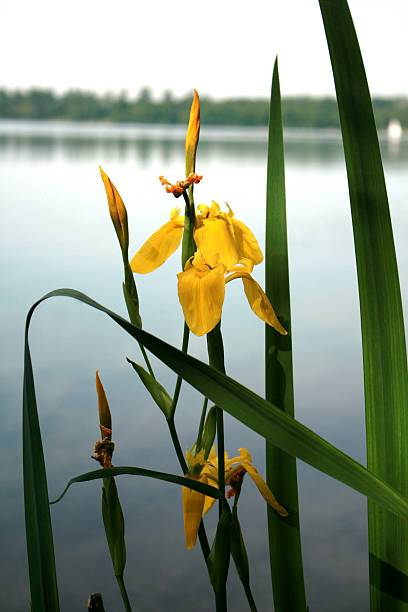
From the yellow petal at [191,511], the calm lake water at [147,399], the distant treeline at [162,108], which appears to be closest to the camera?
the yellow petal at [191,511]

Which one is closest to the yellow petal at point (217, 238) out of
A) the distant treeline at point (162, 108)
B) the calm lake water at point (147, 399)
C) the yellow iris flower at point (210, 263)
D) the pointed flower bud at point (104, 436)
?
the yellow iris flower at point (210, 263)

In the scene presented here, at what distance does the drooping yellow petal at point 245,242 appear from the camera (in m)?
0.46

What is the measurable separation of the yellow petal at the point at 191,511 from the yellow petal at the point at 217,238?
139mm

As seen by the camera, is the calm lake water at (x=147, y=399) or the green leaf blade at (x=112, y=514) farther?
the calm lake water at (x=147, y=399)

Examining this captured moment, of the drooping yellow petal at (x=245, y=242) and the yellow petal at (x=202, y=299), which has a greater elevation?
the drooping yellow petal at (x=245, y=242)

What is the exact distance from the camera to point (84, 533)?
1.10 metres

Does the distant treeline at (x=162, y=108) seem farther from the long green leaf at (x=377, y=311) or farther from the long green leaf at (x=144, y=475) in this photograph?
the long green leaf at (x=144, y=475)

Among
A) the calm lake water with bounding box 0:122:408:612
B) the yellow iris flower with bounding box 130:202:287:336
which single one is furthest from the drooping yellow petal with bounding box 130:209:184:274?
the calm lake water with bounding box 0:122:408:612

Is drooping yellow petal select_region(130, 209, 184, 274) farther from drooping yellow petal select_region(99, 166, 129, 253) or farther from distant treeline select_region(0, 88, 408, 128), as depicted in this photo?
distant treeline select_region(0, 88, 408, 128)

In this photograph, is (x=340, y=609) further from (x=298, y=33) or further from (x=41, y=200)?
(x=298, y=33)

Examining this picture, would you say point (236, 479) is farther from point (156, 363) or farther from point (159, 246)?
point (156, 363)

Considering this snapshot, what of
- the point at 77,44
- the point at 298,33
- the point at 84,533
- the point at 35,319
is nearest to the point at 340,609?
the point at 84,533

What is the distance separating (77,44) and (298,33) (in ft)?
9.65

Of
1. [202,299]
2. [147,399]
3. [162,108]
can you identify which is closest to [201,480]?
[202,299]
